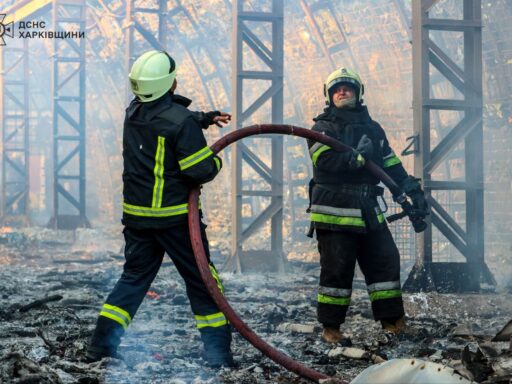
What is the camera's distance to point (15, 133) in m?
23.8

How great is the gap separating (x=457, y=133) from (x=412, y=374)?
5.99m

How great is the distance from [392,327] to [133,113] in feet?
8.65

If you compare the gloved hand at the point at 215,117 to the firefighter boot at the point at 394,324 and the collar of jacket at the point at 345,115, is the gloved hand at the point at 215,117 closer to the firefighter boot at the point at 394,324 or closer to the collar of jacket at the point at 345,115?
the collar of jacket at the point at 345,115

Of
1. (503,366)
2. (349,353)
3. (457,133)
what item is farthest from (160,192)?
(457,133)

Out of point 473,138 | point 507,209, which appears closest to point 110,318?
point 473,138

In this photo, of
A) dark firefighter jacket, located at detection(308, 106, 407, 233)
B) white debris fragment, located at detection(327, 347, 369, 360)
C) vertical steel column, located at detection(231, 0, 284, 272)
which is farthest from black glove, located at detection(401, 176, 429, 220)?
vertical steel column, located at detection(231, 0, 284, 272)

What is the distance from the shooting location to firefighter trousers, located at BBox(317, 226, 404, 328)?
19.0ft

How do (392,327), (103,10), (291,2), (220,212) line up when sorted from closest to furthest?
(392,327) → (291,2) → (220,212) → (103,10)

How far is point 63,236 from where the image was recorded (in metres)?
18.6

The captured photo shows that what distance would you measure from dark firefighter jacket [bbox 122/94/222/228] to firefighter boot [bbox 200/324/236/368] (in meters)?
0.72

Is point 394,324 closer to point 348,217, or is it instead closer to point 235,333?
point 348,217

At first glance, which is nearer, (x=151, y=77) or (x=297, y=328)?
(x=151, y=77)

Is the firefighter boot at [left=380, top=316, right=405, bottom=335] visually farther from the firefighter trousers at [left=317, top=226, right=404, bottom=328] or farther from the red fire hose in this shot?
the red fire hose

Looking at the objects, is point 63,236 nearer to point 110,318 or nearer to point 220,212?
point 220,212
